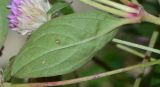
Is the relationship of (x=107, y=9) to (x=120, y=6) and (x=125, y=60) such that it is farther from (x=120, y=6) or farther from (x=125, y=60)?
(x=125, y=60)

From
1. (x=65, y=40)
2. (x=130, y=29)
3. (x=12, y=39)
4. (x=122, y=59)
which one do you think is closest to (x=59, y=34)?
(x=65, y=40)

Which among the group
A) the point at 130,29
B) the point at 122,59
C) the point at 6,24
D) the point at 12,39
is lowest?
the point at 12,39

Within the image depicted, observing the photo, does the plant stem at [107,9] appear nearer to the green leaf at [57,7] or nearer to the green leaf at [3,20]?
the green leaf at [57,7]

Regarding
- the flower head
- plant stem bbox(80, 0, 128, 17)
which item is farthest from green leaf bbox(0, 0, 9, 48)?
plant stem bbox(80, 0, 128, 17)

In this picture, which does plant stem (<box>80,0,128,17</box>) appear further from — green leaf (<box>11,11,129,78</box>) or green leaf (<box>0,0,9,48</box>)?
green leaf (<box>0,0,9,48</box>)

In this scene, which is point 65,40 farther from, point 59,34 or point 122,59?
point 122,59

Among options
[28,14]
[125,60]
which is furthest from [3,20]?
[125,60]

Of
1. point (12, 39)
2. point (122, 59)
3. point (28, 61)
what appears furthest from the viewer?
point (12, 39)
